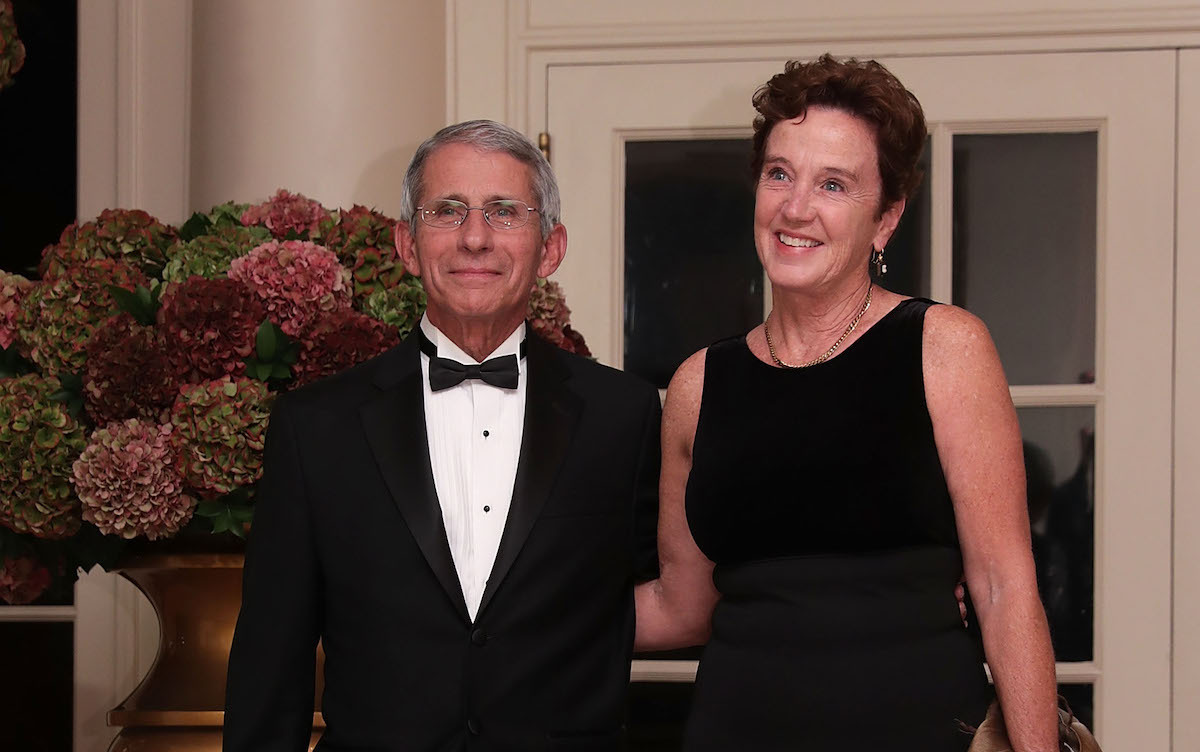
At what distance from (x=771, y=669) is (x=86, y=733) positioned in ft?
6.54

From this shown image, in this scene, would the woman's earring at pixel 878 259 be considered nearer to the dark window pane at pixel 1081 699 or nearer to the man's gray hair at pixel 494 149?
the man's gray hair at pixel 494 149

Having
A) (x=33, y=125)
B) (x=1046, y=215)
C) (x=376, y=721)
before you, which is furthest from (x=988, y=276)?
(x=33, y=125)

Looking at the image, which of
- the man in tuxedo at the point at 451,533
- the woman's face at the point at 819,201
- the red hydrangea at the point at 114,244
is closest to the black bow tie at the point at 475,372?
the man in tuxedo at the point at 451,533

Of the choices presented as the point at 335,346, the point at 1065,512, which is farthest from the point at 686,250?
the point at 335,346

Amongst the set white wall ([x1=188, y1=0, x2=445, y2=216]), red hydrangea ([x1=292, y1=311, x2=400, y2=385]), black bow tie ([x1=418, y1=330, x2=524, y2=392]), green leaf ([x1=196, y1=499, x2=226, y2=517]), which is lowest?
green leaf ([x1=196, y1=499, x2=226, y2=517])

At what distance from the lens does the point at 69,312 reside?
1898 mm

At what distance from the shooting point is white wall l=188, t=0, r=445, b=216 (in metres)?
2.79

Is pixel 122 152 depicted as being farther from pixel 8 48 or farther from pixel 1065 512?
pixel 1065 512

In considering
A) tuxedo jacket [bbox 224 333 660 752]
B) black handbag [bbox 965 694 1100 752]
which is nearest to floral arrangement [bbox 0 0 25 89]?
tuxedo jacket [bbox 224 333 660 752]

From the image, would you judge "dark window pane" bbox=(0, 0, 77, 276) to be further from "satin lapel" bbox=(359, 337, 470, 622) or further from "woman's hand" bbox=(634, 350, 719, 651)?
"woman's hand" bbox=(634, 350, 719, 651)

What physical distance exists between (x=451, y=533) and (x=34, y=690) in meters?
1.88

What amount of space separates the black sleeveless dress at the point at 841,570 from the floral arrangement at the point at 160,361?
64 centimetres

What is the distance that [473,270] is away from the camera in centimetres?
168

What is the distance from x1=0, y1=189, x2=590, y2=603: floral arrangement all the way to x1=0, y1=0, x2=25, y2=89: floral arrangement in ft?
2.71
